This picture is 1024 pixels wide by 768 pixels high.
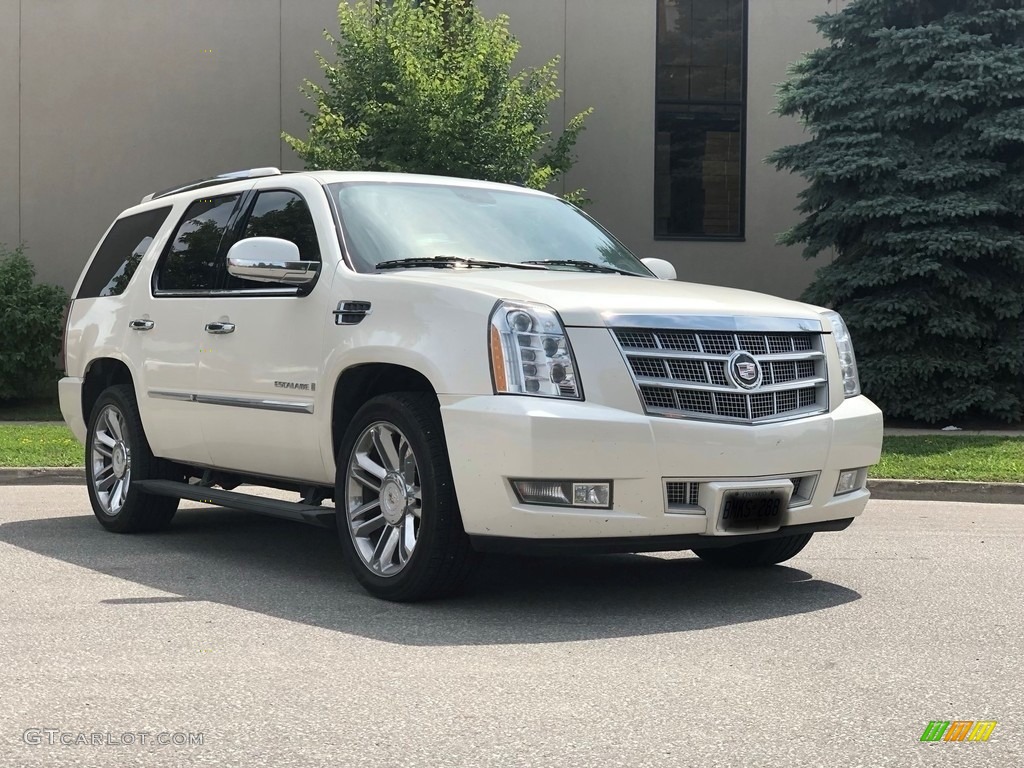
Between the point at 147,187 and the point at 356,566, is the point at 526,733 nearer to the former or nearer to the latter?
the point at 356,566

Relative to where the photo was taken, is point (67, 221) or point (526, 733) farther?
point (67, 221)

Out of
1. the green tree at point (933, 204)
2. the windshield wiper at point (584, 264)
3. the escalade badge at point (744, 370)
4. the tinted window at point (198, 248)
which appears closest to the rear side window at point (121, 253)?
the tinted window at point (198, 248)

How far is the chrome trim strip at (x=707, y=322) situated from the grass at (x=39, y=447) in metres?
6.34

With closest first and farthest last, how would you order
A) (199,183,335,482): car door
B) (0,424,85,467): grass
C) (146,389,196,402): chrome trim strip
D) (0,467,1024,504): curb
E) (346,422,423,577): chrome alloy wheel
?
(346,422,423,577): chrome alloy wheel → (199,183,335,482): car door → (146,389,196,402): chrome trim strip → (0,467,1024,504): curb → (0,424,85,467): grass

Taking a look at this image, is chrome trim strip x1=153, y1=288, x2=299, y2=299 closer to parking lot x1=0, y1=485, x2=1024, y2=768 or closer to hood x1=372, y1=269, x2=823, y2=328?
hood x1=372, y1=269, x2=823, y2=328

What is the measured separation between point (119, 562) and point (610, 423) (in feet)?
10.5

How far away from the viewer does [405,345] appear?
600cm

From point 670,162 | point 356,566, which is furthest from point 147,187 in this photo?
point 356,566

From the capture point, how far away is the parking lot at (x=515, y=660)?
4.02 m

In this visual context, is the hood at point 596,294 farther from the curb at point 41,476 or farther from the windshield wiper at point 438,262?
the curb at point 41,476

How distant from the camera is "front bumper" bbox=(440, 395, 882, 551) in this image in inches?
219

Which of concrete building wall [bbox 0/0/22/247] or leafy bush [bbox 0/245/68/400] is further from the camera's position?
concrete building wall [bbox 0/0/22/247]

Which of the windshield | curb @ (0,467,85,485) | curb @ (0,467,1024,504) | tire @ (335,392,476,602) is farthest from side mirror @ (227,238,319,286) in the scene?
curb @ (0,467,1024,504)

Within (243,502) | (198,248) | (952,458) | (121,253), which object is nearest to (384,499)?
(243,502)
